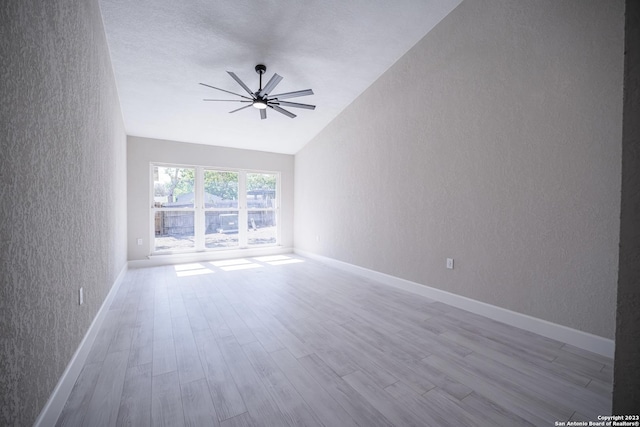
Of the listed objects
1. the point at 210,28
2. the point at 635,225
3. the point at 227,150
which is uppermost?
the point at 210,28

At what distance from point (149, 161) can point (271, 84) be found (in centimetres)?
354

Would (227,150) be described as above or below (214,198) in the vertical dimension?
above

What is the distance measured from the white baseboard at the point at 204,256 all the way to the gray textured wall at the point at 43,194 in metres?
3.29

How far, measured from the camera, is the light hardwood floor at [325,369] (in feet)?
4.65

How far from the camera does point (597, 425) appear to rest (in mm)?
1354

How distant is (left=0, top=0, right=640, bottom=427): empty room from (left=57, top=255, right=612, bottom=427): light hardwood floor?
0.02 m

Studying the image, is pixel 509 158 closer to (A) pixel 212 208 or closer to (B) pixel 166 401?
(B) pixel 166 401

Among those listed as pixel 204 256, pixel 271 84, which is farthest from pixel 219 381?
pixel 204 256

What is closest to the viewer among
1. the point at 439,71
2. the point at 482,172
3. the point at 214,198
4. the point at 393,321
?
the point at 393,321

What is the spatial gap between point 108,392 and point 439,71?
13.7 ft

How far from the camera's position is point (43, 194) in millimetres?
1243

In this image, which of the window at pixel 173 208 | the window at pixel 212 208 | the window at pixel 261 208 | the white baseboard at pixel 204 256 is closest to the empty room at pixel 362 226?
the white baseboard at pixel 204 256

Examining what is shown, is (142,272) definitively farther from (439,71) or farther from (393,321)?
(439,71)

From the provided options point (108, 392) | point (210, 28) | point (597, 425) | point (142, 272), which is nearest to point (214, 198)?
point (142, 272)
